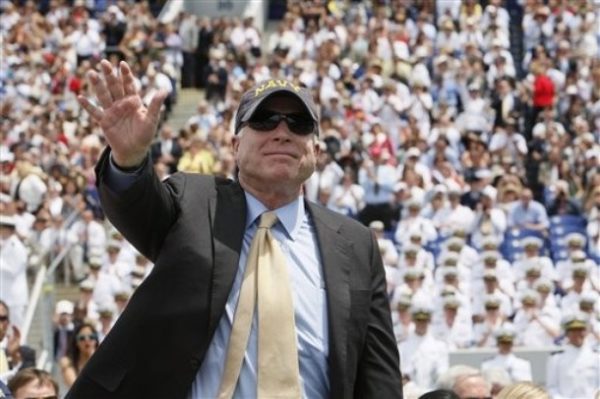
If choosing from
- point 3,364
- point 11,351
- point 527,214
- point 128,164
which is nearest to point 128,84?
point 128,164

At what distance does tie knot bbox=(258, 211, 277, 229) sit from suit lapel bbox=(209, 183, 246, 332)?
4cm

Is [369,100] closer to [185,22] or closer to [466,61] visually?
[466,61]

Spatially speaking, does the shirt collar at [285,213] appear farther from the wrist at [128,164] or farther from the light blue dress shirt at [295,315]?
the wrist at [128,164]

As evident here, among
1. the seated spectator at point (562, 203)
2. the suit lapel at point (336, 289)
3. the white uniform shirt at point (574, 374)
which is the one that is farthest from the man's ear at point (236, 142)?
the seated spectator at point (562, 203)

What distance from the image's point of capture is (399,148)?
67.9 feet

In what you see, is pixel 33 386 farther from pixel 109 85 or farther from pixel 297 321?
pixel 109 85

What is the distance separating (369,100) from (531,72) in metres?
2.79

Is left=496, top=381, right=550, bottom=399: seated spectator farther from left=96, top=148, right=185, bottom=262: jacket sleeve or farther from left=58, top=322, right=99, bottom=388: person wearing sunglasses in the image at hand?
left=58, top=322, right=99, bottom=388: person wearing sunglasses

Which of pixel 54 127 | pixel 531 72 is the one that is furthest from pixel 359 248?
pixel 531 72

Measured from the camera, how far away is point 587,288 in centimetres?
1481

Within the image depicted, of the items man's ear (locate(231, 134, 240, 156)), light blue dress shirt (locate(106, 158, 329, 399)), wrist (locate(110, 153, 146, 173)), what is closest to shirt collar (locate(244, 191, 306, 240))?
light blue dress shirt (locate(106, 158, 329, 399))

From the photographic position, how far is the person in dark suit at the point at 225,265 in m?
3.45

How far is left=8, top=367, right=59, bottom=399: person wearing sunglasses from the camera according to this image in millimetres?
6422

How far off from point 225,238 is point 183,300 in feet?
0.62
